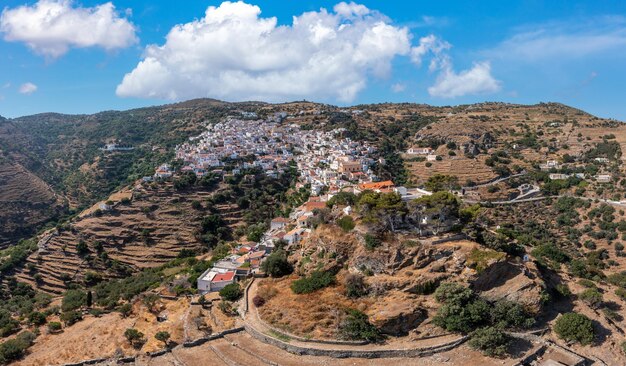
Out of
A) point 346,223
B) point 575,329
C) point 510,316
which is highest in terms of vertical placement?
point 346,223

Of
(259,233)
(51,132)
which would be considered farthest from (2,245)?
(51,132)

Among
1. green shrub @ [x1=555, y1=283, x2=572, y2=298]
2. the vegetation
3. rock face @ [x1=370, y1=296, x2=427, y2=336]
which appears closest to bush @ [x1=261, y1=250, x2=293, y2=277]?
rock face @ [x1=370, y1=296, x2=427, y2=336]

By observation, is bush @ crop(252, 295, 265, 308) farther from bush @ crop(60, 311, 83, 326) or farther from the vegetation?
bush @ crop(60, 311, 83, 326)

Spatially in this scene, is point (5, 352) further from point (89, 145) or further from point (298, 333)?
point (89, 145)

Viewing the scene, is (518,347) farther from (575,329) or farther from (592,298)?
(592,298)

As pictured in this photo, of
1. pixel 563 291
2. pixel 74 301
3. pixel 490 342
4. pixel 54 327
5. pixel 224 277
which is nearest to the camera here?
pixel 490 342

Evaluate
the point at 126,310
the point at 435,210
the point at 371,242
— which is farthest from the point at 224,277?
the point at 435,210

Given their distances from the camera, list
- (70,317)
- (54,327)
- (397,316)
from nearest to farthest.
A: 1. (397,316)
2. (54,327)
3. (70,317)
